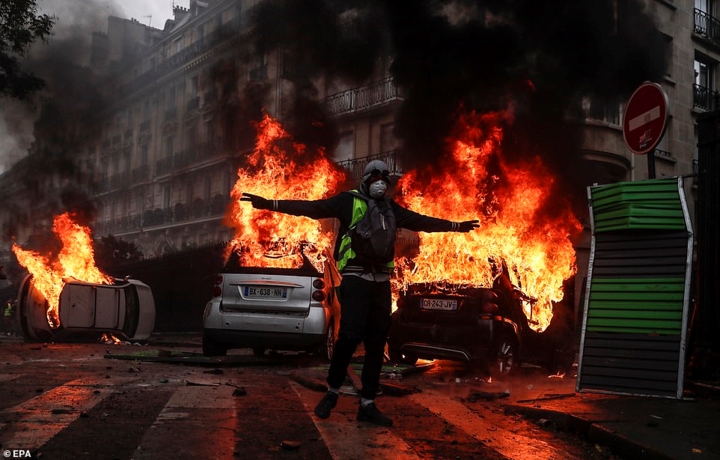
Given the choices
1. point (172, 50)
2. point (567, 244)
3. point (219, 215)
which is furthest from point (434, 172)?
point (219, 215)

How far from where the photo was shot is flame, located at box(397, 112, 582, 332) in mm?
12305

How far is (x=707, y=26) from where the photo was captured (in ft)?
94.1

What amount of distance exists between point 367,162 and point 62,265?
1149 cm

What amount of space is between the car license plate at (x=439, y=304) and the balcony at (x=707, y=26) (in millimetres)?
23484

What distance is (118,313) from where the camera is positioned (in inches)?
597

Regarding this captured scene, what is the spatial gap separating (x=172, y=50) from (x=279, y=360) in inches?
998

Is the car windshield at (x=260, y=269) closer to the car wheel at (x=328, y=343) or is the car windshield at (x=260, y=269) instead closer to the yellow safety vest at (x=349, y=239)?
the car wheel at (x=328, y=343)

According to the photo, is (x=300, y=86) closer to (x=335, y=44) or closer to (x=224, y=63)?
(x=335, y=44)

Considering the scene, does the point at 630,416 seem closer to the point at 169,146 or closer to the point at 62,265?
the point at 62,265

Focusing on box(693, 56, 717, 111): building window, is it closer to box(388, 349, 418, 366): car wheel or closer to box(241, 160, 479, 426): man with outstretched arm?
box(388, 349, 418, 366): car wheel

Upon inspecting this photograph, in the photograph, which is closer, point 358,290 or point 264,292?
point 358,290

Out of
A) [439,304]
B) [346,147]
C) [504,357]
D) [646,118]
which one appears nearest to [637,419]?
[646,118]
